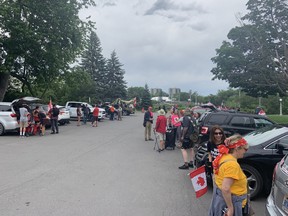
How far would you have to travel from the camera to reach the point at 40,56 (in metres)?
23.9

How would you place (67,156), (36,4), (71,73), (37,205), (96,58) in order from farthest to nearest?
1. (96,58)
2. (71,73)
3. (36,4)
4. (67,156)
5. (37,205)

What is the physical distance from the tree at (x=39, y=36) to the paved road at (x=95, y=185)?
13.6 metres

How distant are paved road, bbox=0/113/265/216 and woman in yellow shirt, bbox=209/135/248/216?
1.63m

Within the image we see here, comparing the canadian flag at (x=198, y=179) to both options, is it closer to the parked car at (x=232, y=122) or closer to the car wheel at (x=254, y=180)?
the car wheel at (x=254, y=180)

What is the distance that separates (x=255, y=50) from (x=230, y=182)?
908 inches

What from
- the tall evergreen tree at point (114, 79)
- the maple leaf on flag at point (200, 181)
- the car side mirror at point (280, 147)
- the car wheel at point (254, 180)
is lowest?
the car wheel at point (254, 180)

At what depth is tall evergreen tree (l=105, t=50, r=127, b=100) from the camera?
59719 mm

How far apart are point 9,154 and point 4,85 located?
56.2 feet

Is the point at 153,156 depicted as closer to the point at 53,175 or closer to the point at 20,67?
the point at 53,175

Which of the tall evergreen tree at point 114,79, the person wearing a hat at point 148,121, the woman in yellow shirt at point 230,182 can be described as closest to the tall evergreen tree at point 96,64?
the tall evergreen tree at point 114,79

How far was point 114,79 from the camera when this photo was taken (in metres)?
61.4

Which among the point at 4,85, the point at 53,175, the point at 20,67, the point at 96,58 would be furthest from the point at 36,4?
the point at 96,58

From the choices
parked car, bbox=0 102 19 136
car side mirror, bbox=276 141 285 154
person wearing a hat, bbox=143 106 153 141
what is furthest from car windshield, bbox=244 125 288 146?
parked car, bbox=0 102 19 136

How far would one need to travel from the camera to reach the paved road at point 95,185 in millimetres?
5090
